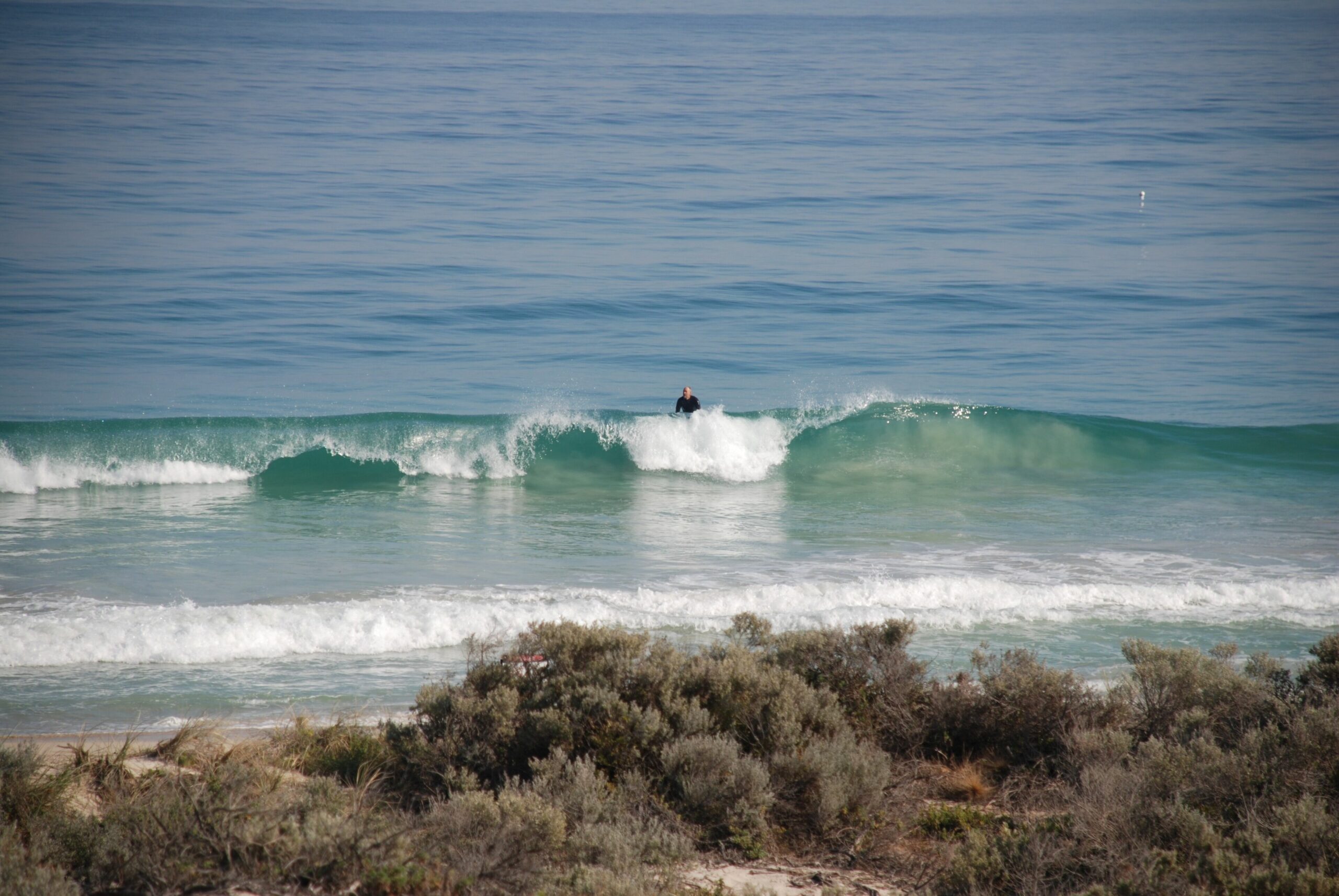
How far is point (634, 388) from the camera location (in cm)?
2273

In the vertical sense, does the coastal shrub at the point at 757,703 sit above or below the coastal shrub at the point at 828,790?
above

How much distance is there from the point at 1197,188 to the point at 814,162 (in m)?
16.2

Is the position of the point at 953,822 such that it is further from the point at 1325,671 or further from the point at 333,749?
the point at 333,749

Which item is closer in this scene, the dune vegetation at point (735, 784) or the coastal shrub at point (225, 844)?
the coastal shrub at point (225, 844)

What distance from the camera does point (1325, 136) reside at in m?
57.2

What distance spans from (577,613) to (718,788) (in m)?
4.91

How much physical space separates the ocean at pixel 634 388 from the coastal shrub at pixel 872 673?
1980mm

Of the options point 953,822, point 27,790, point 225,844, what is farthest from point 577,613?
point 225,844

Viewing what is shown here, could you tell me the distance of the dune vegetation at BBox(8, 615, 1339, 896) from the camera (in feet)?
12.7

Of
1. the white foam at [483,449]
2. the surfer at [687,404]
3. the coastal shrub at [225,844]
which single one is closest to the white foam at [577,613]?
the coastal shrub at [225,844]

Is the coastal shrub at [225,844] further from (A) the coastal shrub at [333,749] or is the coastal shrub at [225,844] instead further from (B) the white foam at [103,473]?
(B) the white foam at [103,473]

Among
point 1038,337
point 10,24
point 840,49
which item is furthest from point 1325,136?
point 10,24

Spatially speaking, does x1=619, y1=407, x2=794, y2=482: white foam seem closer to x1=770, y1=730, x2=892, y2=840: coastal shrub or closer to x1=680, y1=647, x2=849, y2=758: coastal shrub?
x1=680, y1=647, x2=849, y2=758: coastal shrub

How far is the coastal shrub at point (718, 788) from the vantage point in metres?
4.67
